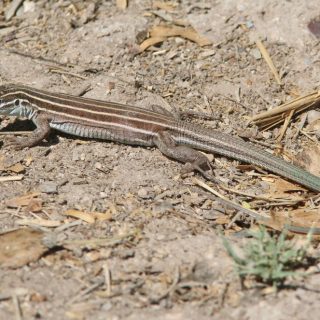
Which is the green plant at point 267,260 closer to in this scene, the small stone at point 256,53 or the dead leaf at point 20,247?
the dead leaf at point 20,247

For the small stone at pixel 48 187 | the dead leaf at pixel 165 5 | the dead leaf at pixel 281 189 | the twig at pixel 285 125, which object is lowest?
the dead leaf at pixel 281 189

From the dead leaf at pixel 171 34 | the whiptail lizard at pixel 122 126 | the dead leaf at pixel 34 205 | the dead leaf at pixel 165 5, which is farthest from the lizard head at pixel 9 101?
the dead leaf at pixel 165 5

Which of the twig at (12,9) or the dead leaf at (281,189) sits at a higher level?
the twig at (12,9)

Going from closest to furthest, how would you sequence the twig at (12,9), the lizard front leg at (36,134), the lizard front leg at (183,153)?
the lizard front leg at (183,153) → the lizard front leg at (36,134) → the twig at (12,9)

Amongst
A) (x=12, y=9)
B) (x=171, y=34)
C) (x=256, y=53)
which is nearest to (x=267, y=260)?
(x=256, y=53)

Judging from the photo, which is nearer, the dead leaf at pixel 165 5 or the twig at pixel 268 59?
the twig at pixel 268 59

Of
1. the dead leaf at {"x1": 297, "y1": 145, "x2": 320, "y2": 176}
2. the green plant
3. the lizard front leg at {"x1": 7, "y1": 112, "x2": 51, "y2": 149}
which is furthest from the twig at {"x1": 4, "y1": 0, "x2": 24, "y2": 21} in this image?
the green plant

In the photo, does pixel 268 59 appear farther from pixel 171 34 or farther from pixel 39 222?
pixel 39 222

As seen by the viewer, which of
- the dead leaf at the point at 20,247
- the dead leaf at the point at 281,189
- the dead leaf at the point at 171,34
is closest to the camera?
the dead leaf at the point at 20,247
